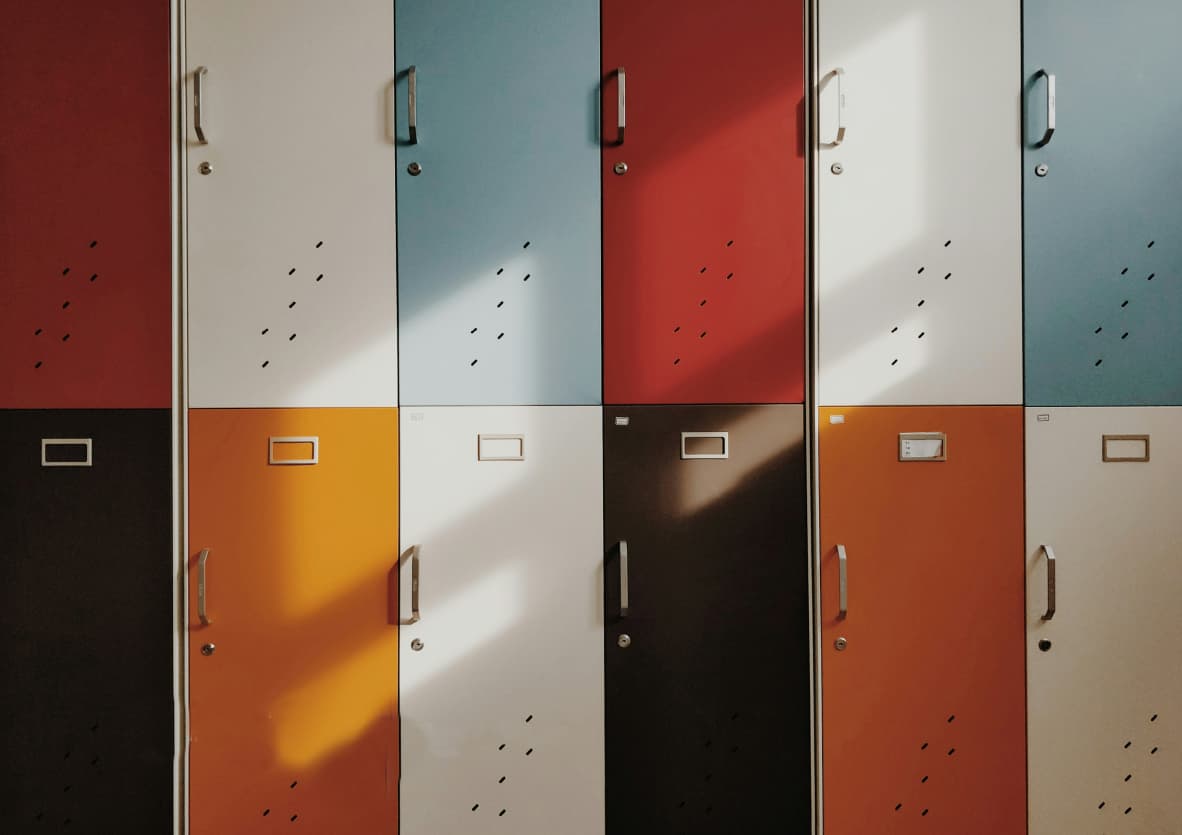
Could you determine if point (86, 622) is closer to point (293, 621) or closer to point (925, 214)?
point (293, 621)

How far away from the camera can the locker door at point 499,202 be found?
5.28 ft

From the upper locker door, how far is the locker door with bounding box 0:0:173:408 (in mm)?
87

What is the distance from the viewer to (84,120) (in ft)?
5.25

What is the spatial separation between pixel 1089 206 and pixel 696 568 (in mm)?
1299

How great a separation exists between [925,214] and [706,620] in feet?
3.68

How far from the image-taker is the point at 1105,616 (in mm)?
1625

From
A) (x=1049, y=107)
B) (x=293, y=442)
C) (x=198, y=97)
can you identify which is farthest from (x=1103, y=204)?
(x=198, y=97)

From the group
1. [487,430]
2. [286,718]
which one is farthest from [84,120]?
[286,718]

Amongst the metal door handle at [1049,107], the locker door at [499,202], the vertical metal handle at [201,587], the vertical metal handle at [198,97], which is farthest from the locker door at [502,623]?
the metal door handle at [1049,107]

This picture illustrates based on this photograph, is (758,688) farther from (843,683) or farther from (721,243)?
(721,243)

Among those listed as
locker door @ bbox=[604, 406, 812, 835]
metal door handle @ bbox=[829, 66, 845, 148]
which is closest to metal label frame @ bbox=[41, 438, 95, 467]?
locker door @ bbox=[604, 406, 812, 835]

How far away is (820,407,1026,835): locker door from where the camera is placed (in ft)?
5.27

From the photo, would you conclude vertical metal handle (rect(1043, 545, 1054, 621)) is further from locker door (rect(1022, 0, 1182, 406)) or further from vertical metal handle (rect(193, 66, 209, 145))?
vertical metal handle (rect(193, 66, 209, 145))

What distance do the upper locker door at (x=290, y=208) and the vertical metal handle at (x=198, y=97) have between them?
0.06 feet
